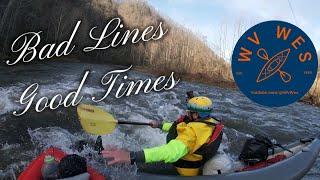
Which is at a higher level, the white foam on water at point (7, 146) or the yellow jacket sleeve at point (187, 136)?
the yellow jacket sleeve at point (187, 136)

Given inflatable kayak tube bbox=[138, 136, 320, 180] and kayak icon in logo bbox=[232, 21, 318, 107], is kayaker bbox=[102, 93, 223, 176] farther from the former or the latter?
kayak icon in logo bbox=[232, 21, 318, 107]

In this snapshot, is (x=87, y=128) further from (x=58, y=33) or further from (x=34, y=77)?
(x=58, y=33)

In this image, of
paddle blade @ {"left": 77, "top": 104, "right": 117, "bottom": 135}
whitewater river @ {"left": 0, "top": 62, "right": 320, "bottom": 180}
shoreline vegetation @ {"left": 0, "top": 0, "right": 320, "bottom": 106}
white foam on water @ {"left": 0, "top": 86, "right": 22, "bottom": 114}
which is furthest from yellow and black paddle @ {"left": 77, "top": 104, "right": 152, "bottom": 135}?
shoreline vegetation @ {"left": 0, "top": 0, "right": 320, "bottom": 106}

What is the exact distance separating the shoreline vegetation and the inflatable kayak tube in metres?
10.1

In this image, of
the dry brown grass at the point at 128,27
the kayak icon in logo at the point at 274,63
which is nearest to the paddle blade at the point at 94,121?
the kayak icon in logo at the point at 274,63

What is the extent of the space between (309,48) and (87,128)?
3.17 meters

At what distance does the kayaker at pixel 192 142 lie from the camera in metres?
4.01

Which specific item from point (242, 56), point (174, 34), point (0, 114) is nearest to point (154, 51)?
point (174, 34)

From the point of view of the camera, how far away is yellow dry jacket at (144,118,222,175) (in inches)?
156

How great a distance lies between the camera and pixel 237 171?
4676mm

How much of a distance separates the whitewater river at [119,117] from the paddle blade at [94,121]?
34 centimetres

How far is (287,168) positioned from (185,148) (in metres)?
1.52

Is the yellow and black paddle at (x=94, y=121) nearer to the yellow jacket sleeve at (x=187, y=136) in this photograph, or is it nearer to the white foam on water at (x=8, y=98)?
the yellow jacket sleeve at (x=187, y=136)

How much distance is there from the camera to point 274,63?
6703 millimetres
